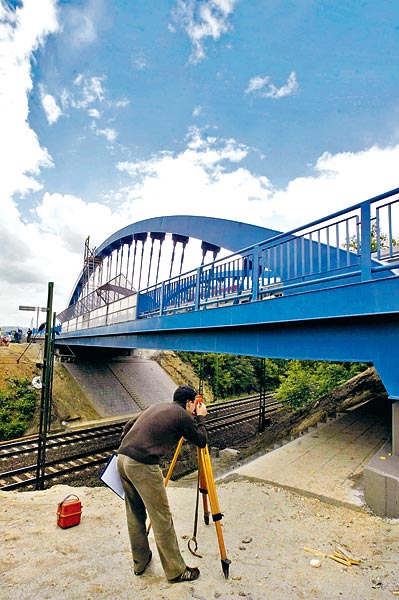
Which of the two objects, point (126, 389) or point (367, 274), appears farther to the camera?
point (126, 389)

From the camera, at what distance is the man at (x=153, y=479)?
276cm

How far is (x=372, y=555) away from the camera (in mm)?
3160

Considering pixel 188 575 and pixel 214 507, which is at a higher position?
pixel 214 507

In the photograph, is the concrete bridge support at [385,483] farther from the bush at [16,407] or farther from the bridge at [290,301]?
the bush at [16,407]

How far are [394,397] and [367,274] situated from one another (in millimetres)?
1334

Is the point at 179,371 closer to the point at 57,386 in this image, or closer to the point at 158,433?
the point at 57,386

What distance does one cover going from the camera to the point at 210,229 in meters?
11.6

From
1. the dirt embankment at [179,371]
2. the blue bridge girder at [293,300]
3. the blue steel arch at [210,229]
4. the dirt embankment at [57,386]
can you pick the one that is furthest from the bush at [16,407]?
the dirt embankment at [179,371]

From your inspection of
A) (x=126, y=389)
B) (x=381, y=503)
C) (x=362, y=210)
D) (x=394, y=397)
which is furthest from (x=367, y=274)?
(x=126, y=389)

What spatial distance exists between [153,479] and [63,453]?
11040mm

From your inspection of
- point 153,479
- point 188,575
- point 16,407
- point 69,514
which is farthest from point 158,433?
point 16,407

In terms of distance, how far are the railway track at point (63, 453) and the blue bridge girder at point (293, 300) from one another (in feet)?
15.1

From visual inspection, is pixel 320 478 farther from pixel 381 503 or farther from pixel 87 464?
pixel 87 464

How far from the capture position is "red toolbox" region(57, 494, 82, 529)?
13.0 feet
